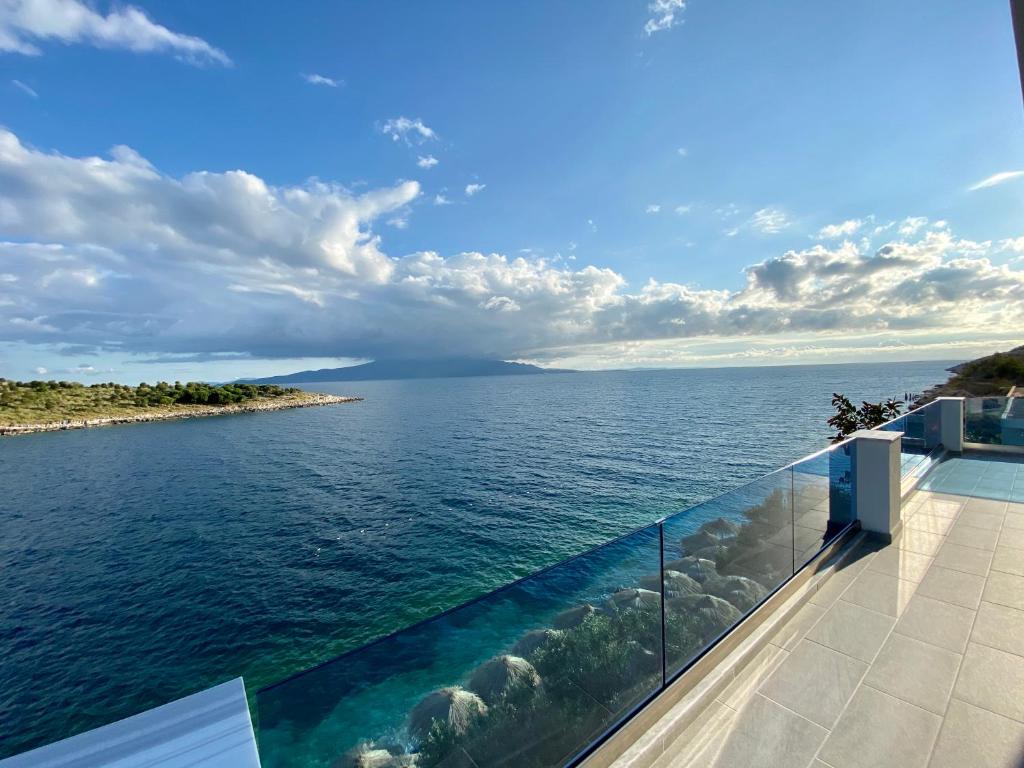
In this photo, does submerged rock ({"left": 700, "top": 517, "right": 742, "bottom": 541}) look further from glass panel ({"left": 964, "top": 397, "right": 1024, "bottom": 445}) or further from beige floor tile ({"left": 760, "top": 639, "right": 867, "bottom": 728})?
glass panel ({"left": 964, "top": 397, "right": 1024, "bottom": 445})

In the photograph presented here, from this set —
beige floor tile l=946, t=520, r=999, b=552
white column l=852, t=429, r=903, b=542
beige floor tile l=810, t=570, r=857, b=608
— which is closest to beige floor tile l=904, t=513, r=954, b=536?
beige floor tile l=946, t=520, r=999, b=552

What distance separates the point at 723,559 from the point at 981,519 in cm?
443

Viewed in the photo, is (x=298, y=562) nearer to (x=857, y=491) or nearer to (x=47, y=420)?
(x=857, y=491)

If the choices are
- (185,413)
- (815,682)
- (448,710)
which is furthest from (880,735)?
(185,413)

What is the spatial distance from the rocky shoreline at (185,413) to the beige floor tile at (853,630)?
235 ft

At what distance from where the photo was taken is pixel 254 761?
128cm

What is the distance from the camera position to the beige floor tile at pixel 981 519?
5.04 metres

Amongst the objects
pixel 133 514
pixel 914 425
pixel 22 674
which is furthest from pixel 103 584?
pixel 914 425

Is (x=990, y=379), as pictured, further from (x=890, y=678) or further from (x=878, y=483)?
(x=890, y=678)

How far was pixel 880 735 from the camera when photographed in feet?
8.13

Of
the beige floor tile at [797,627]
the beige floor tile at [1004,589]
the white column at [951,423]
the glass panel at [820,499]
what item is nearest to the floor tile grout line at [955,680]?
the beige floor tile at [1004,589]

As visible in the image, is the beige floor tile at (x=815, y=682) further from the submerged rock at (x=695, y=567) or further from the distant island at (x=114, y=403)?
the distant island at (x=114, y=403)

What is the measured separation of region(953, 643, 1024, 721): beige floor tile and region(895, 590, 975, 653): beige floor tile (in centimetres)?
10

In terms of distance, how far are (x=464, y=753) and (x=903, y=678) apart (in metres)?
2.96
